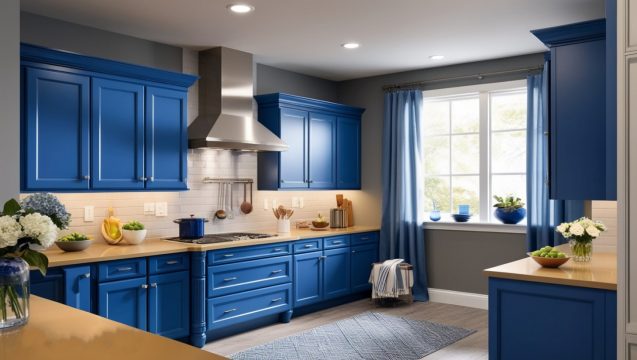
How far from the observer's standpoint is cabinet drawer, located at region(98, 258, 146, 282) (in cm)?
384

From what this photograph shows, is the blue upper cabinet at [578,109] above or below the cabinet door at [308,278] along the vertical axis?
above

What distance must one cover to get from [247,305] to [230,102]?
6.01 feet

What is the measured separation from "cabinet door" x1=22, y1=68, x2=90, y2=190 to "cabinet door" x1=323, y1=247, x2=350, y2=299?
8.46ft

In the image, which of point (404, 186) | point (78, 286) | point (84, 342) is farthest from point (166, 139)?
point (84, 342)

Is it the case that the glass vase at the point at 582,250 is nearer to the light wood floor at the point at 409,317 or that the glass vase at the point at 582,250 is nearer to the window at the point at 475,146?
the light wood floor at the point at 409,317

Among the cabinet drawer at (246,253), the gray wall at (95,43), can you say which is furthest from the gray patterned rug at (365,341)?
the gray wall at (95,43)

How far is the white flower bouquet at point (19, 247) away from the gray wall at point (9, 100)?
124 centimetres

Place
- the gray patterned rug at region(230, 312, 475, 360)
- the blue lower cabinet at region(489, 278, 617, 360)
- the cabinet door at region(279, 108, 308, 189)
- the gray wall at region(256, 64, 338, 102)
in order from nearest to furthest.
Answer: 1. the blue lower cabinet at region(489, 278, 617, 360)
2. the gray patterned rug at region(230, 312, 475, 360)
3. the cabinet door at region(279, 108, 308, 189)
4. the gray wall at region(256, 64, 338, 102)

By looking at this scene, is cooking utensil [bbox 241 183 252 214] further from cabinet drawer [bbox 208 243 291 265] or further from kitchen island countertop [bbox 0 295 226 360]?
kitchen island countertop [bbox 0 295 226 360]

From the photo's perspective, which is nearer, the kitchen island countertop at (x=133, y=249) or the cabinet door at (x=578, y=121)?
the cabinet door at (x=578, y=121)

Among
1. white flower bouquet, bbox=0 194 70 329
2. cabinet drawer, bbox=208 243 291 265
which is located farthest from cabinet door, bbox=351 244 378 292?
white flower bouquet, bbox=0 194 70 329

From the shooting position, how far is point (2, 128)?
9.95 feet

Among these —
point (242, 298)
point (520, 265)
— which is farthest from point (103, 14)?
point (520, 265)

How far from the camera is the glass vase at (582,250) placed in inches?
137
